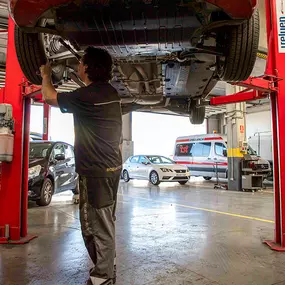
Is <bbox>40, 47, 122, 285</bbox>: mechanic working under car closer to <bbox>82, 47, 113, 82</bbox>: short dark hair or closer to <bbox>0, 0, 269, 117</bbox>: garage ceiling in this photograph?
<bbox>82, 47, 113, 82</bbox>: short dark hair

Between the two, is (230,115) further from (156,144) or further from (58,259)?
(156,144)

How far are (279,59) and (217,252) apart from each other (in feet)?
6.72

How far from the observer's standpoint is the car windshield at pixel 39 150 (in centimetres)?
551

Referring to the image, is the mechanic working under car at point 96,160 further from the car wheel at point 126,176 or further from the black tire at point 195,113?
the car wheel at point 126,176

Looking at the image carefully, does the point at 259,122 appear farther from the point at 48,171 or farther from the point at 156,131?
the point at 48,171

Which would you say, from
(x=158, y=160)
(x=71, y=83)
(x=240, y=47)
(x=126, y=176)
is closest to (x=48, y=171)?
(x=240, y=47)

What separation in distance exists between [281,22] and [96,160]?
2.59 meters

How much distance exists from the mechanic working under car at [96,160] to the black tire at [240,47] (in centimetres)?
94

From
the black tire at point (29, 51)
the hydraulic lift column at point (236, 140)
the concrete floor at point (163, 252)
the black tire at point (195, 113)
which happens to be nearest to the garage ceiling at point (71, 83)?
the black tire at point (195, 113)

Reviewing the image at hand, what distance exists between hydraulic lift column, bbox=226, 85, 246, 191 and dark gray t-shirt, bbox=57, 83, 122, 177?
7.13 m

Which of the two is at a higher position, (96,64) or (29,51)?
(29,51)

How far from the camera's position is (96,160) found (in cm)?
173

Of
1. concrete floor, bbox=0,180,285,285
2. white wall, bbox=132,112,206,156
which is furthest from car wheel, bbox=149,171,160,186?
white wall, bbox=132,112,206,156

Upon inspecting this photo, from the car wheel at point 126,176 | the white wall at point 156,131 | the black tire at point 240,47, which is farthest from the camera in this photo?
the white wall at point 156,131
